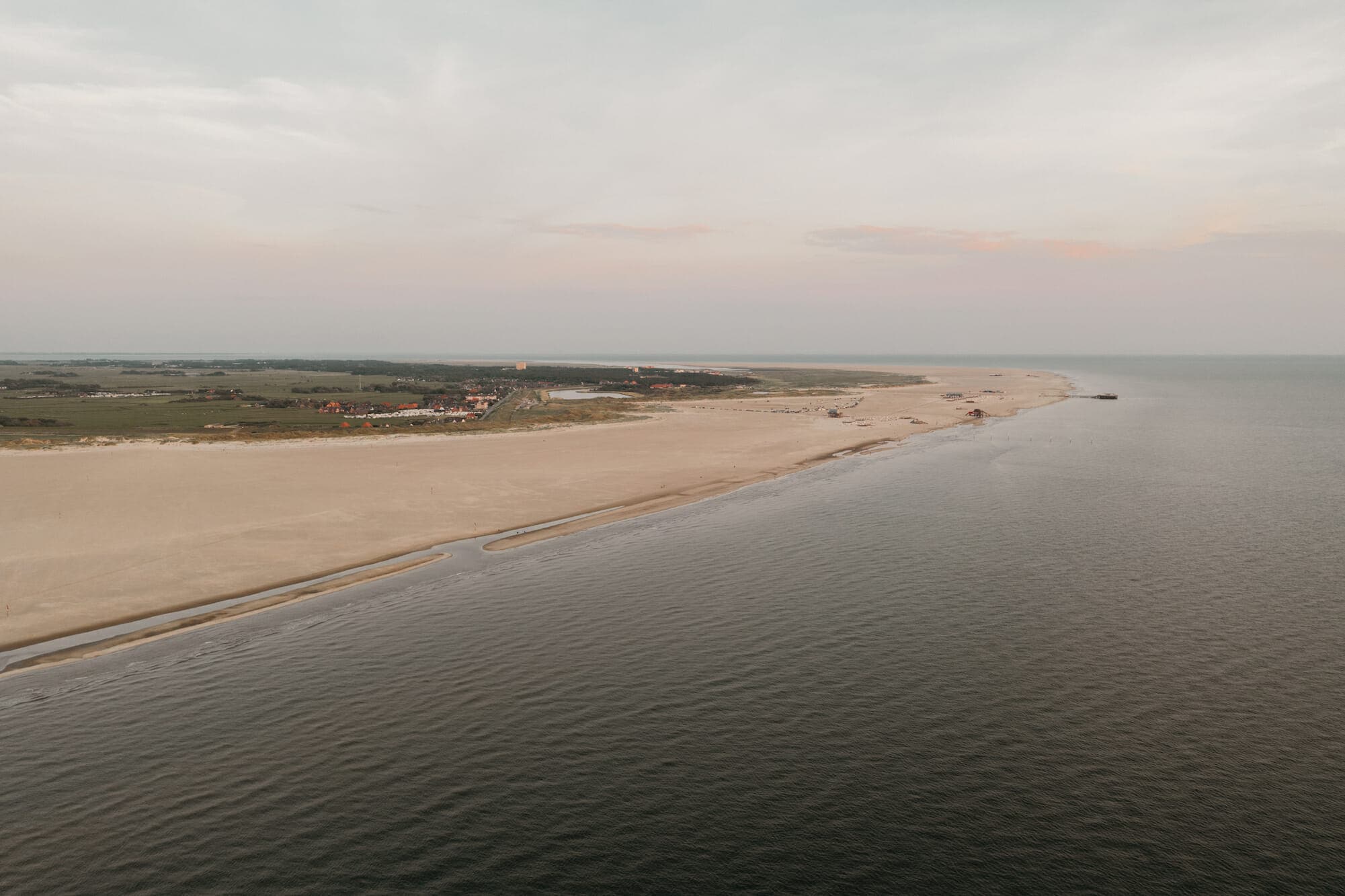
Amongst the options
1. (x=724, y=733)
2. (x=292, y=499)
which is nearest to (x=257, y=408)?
(x=292, y=499)

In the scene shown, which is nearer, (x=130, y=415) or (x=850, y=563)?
(x=850, y=563)

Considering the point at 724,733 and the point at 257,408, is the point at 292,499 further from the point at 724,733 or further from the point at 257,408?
the point at 257,408

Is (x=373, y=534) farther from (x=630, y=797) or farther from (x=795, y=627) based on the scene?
(x=630, y=797)

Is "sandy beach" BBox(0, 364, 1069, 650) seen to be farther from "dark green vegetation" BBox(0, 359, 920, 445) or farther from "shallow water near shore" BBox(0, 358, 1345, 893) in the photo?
"dark green vegetation" BBox(0, 359, 920, 445)

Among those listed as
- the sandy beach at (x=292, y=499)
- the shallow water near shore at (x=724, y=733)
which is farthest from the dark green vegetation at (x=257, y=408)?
the shallow water near shore at (x=724, y=733)

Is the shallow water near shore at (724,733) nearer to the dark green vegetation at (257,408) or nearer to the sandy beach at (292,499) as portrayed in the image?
the sandy beach at (292,499)

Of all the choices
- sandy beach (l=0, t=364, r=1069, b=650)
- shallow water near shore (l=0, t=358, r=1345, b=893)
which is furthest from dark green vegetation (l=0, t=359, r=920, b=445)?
shallow water near shore (l=0, t=358, r=1345, b=893)

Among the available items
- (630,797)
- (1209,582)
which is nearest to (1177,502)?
(1209,582)

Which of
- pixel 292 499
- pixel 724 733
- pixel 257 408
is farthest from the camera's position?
pixel 257 408
